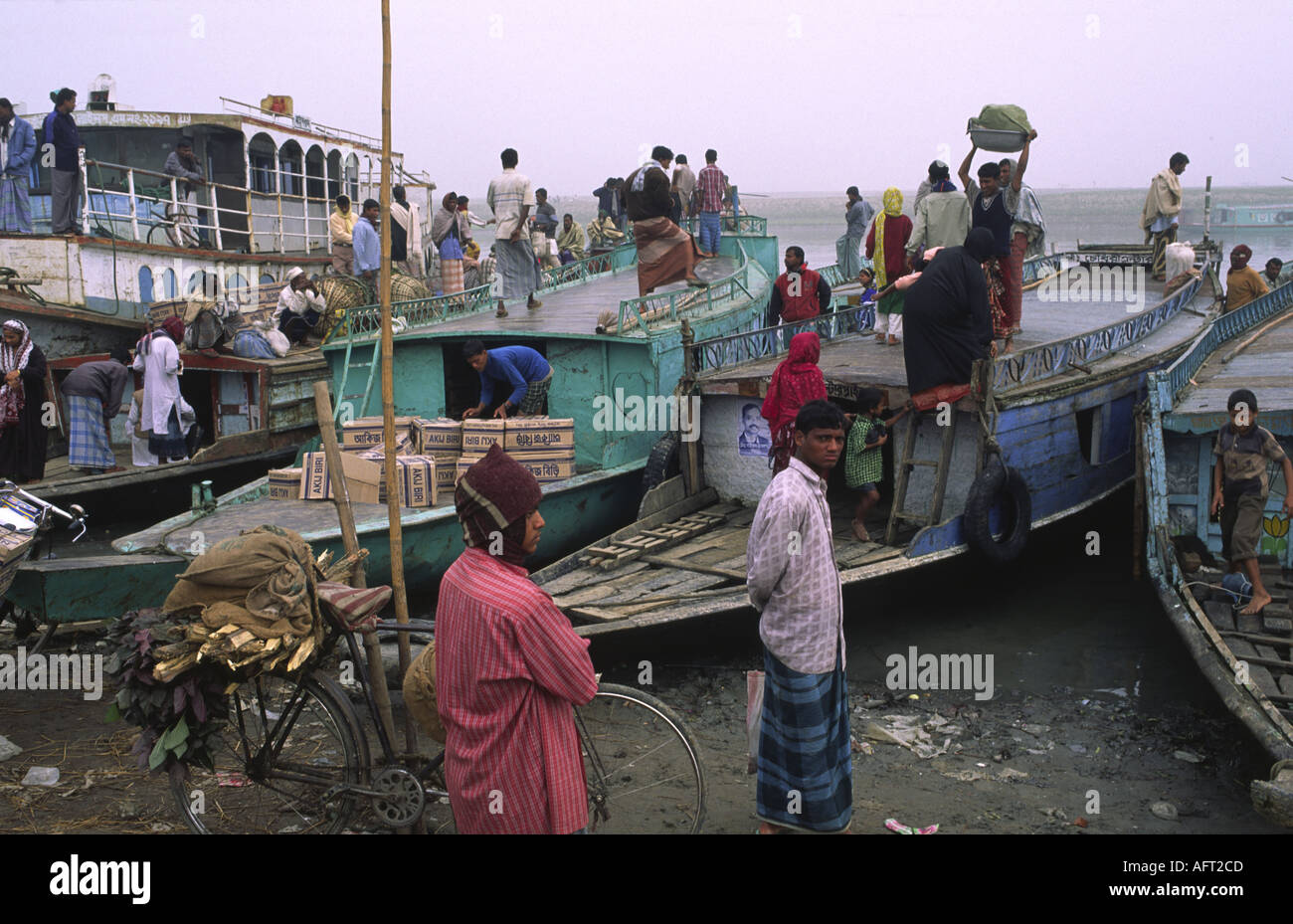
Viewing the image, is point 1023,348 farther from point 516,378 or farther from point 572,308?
point 572,308

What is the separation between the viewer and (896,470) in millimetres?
7809

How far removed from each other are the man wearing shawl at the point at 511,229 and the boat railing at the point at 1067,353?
5603 mm

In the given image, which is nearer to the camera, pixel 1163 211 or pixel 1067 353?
pixel 1067 353

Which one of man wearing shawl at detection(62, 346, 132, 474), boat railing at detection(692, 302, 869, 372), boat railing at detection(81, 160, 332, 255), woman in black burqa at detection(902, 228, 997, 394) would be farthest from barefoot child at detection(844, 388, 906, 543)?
boat railing at detection(81, 160, 332, 255)

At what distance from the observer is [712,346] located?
8531 mm

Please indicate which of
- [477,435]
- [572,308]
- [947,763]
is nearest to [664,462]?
[477,435]

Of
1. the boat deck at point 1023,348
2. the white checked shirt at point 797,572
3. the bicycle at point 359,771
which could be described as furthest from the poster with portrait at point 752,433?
the white checked shirt at point 797,572

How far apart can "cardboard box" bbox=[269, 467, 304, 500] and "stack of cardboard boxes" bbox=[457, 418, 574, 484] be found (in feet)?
4.06

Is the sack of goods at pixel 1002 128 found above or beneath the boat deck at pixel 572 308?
above

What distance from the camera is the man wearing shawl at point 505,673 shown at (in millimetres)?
2744

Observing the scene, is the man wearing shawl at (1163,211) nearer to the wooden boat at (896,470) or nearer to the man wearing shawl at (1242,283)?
the man wearing shawl at (1242,283)

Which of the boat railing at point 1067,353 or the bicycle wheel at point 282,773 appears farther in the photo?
the boat railing at point 1067,353

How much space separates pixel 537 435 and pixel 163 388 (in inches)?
160
